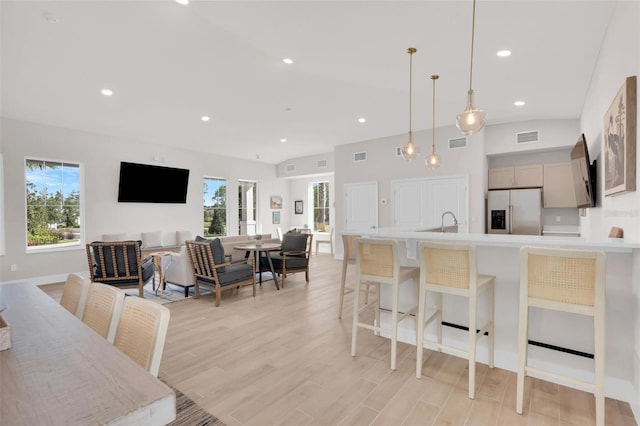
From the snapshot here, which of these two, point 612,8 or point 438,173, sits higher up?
point 612,8

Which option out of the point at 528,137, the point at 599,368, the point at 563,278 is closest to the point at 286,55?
the point at 563,278

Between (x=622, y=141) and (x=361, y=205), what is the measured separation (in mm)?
5864

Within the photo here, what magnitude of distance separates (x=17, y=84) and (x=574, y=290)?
6.67 meters

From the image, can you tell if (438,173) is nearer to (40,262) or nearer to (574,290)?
(574,290)

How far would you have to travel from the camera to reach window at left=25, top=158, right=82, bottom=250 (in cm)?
591

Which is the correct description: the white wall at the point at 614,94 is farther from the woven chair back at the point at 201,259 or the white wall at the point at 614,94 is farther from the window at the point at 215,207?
the window at the point at 215,207

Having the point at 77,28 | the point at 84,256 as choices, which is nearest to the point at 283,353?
the point at 77,28

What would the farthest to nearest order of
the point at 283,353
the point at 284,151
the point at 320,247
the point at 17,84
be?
the point at 320,247
the point at 284,151
the point at 17,84
the point at 283,353

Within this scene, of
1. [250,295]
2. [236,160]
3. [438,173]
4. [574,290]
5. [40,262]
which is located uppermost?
[236,160]

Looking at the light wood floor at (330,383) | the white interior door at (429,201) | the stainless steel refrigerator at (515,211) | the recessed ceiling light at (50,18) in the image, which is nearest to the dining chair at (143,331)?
the light wood floor at (330,383)

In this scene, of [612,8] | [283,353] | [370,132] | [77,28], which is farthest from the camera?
[370,132]

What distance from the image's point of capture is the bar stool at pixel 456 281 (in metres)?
2.27

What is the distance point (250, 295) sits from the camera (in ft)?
16.4

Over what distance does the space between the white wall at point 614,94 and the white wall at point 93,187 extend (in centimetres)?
790
